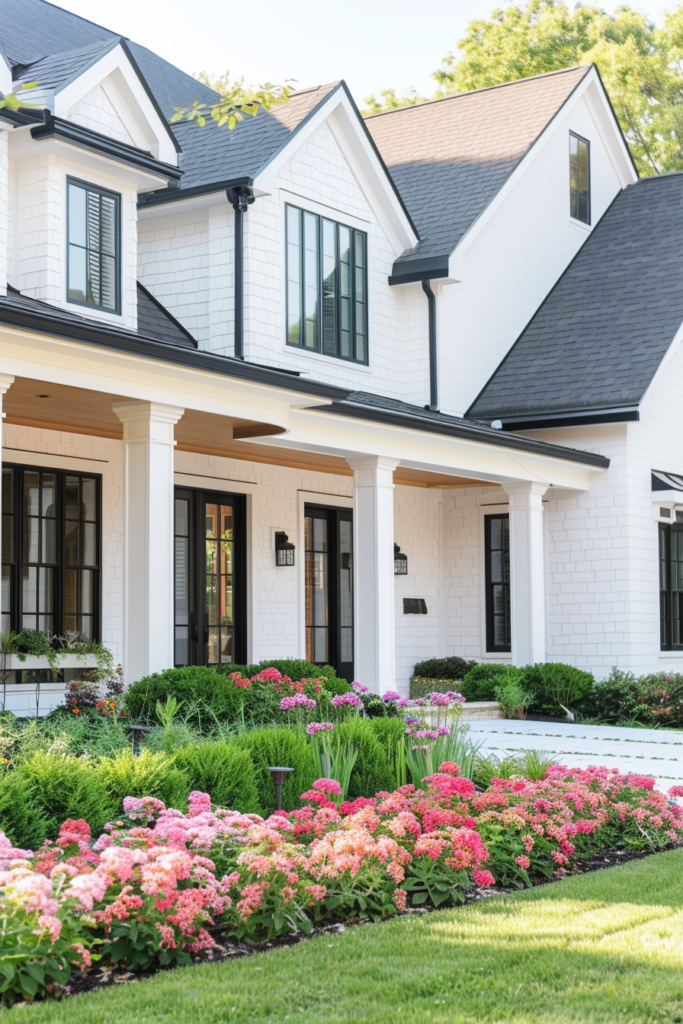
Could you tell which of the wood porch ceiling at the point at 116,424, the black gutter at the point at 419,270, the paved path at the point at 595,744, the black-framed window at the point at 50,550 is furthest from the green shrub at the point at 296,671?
the black gutter at the point at 419,270

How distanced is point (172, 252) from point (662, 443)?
8077 millimetres

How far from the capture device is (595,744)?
43.0 feet

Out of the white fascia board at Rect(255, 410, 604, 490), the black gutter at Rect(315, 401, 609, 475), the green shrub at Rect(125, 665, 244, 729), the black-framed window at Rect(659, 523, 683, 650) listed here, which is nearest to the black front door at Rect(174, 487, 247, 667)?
the white fascia board at Rect(255, 410, 604, 490)

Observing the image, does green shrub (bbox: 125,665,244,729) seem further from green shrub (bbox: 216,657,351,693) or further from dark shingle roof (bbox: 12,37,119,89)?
dark shingle roof (bbox: 12,37,119,89)

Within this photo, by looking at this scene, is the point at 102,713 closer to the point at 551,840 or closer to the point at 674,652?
the point at 551,840

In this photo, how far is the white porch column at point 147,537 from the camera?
10.7 metres

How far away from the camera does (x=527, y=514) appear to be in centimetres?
1698

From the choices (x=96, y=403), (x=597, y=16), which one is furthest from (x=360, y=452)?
(x=597, y=16)

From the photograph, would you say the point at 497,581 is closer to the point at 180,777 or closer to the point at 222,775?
the point at 222,775

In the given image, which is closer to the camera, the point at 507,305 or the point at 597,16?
the point at 507,305

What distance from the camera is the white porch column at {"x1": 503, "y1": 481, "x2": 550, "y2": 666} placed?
17.0 m

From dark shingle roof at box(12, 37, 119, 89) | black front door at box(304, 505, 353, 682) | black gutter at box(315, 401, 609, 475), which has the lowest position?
black front door at box(304, 505, 353, 682)

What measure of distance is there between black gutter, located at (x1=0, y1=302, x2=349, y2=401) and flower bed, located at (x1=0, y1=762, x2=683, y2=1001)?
4046 millimetres

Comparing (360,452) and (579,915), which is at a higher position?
(360,452)
